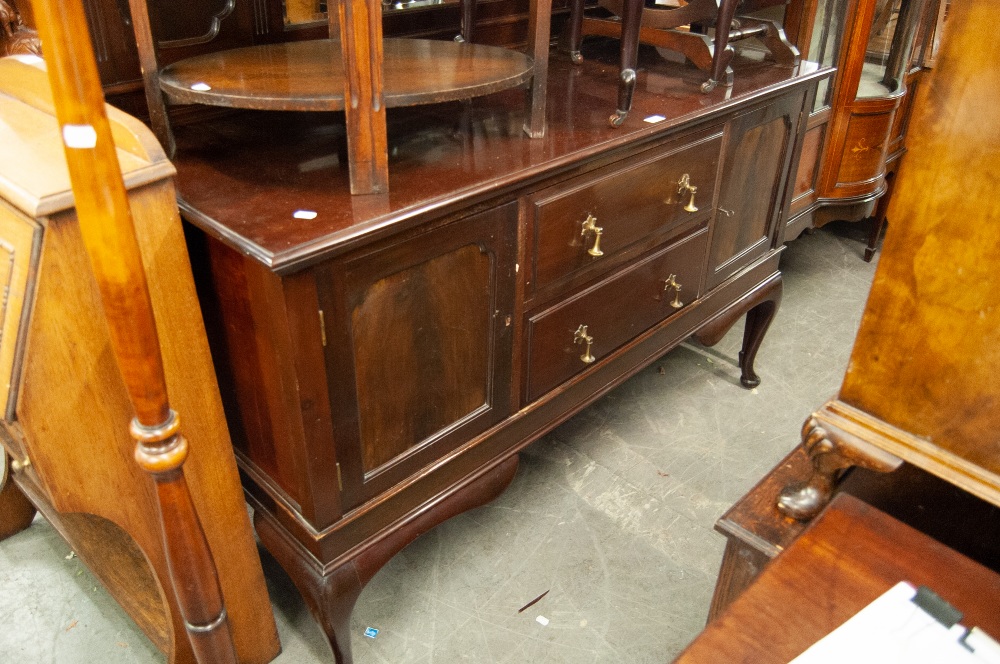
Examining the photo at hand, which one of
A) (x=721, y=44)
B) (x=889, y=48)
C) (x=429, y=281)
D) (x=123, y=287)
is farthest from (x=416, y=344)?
(x=889, y=48)

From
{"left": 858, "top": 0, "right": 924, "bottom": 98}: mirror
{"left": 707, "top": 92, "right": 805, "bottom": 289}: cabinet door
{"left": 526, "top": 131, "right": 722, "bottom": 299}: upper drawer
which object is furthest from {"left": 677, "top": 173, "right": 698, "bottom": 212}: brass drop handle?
{"left": 858, "top": 0, "right": 924, "bottom": 98}: mirror

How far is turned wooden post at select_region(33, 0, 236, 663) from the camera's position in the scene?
2.09ft

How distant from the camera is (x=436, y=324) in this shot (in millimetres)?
1197

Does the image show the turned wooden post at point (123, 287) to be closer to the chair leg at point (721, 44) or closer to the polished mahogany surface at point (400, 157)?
the polished mahogany surface at point (400, 157)

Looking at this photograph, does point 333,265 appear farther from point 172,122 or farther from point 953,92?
point 953,92

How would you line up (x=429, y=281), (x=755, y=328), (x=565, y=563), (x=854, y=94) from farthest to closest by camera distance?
(x=854, y=94)
(x=755, y=328)
(x=565, y=563)
(x=429, y=281)

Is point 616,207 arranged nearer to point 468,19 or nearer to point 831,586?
point 468,19

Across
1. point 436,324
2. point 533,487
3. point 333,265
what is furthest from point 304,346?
point 533,487

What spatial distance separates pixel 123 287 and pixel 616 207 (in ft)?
2.98

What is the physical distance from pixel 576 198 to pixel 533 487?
30.6 inches

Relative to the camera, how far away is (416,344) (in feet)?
3.89

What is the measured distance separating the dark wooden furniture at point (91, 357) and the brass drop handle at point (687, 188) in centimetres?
94

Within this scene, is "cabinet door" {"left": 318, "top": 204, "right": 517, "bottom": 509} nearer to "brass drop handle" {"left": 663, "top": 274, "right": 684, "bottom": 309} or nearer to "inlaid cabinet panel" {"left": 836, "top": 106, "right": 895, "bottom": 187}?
"brass drop handle" {"left": 663, "top": 274, "right": 684, "bottom": 309}

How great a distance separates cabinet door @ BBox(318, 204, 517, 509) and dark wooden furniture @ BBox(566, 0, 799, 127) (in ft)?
1.35
